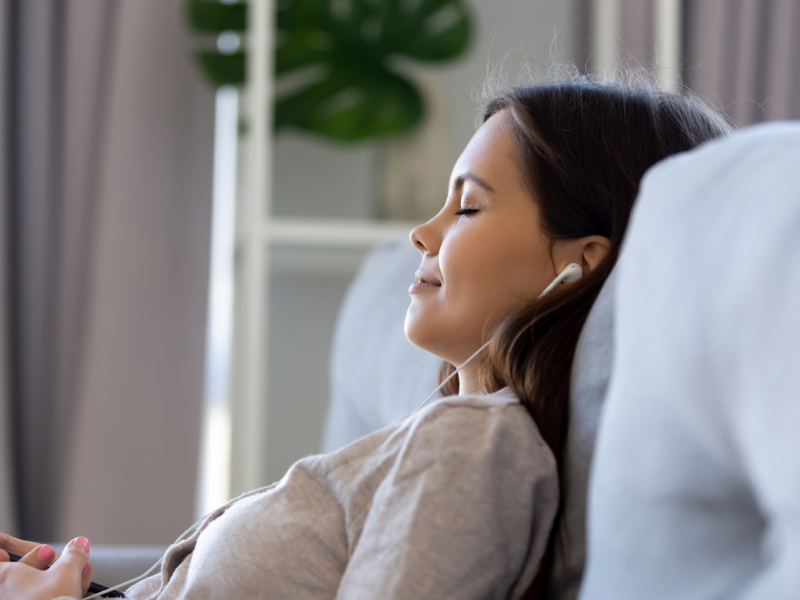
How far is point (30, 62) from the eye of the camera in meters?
1.92

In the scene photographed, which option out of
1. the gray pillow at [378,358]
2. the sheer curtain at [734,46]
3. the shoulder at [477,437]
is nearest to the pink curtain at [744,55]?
the sheer curtain at [734,46]

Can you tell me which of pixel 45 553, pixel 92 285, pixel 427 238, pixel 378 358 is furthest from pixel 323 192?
pixel 45 553

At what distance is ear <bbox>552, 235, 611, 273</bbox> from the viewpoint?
0.84 meters

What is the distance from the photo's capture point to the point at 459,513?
1.89 ft

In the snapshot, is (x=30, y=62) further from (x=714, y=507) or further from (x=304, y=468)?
(x=714, y=507)

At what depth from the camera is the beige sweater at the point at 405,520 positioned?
1.86 ft

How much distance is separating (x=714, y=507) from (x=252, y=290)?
58.0 inches

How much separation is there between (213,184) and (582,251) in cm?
144

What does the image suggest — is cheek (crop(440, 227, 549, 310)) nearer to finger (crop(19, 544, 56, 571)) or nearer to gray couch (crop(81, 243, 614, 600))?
gray couch (crop(81, 243, 614, 600))

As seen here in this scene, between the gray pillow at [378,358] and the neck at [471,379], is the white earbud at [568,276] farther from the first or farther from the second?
the gray pillow at [378,358]

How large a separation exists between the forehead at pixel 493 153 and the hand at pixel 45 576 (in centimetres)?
55

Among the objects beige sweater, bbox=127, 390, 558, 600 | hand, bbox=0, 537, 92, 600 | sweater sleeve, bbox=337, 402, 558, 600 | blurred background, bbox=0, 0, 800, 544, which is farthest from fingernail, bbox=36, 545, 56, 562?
blurred background, bbox=0, 0, 800, 544

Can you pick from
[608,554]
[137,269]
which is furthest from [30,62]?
[608,554]

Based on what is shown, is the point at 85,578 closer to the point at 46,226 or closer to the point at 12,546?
the point at 12,546
